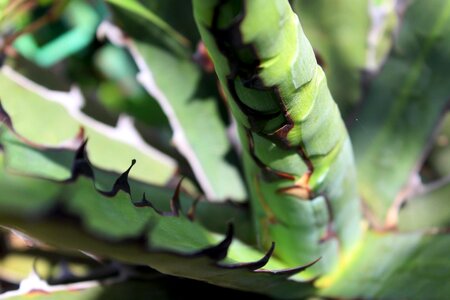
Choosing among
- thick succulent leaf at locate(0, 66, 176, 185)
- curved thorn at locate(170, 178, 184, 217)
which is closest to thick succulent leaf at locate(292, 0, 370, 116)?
thick succulent leaf at locate(0, 66, 176, 185)

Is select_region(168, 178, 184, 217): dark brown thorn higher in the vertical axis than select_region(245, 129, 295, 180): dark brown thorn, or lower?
higher

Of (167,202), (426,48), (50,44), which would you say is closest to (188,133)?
(167,202)

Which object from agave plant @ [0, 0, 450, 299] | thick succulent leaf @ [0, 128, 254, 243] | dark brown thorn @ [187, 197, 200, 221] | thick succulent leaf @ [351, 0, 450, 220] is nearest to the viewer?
thick succulent leaf @ [0, 128, 254, 243]

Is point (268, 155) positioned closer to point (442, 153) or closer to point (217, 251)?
point (217, 251)

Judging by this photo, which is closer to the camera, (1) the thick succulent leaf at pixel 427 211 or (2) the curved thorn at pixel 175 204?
(2) the curved thorn at pixel 175 204

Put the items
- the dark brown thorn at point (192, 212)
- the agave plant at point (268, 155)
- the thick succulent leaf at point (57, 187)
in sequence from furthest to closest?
the dark brown thorn at point (192, 212)
the agave plant at point (268, 155)
the thick succulent leaf at point (57, 187)

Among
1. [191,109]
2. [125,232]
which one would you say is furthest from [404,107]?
[125,232]

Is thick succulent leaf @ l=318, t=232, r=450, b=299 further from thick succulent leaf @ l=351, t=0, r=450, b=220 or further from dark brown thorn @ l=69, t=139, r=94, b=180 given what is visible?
dark brown thorn @ l=69, t=139, r=94, b=180

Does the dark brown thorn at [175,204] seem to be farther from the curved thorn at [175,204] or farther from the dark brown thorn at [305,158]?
the dark brown thorn at [305,158]

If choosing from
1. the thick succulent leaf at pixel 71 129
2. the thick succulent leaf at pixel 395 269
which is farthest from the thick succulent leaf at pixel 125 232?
the thick succulent leaf at pixel 71 129
